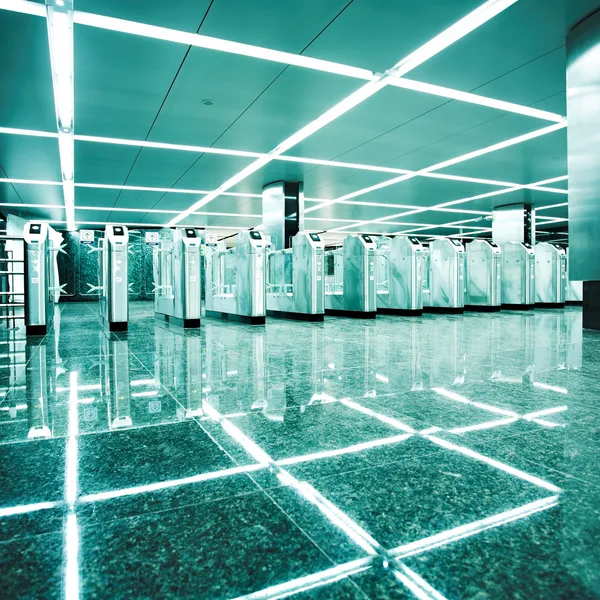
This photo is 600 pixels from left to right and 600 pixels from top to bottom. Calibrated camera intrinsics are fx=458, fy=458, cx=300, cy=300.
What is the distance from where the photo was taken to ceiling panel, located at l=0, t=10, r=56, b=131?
15.4 feet

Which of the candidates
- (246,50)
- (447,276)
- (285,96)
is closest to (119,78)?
(246,50)

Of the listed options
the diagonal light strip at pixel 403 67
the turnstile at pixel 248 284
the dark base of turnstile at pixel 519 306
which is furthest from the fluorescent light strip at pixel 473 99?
the dark base of turnstile at pixel 519 306

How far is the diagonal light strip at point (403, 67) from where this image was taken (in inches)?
181

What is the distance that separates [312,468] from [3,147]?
9373mm

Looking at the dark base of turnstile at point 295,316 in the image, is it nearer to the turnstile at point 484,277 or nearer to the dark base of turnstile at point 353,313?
the dark base of turnstile at point 353,313

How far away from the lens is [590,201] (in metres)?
5.28

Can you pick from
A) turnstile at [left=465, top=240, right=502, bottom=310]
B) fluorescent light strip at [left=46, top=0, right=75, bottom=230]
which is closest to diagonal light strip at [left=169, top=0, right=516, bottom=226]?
fluorescent light strip at [left=46, top=0, right=75, bottom=230]

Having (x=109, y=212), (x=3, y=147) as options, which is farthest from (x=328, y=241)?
(x=3, y=147)

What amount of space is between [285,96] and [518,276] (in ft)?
32.9

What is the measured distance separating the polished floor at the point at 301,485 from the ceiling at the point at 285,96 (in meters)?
3.58

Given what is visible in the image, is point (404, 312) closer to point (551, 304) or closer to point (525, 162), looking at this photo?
point (525, 162)

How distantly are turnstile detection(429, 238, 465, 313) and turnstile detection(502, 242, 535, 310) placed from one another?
2452 millimetres

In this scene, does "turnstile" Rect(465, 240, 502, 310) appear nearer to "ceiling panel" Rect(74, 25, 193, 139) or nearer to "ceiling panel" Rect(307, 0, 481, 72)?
"ceiling panel" Rect(307, 0, 481, 72)

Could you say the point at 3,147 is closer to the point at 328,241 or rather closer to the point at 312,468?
the point at 312,468
